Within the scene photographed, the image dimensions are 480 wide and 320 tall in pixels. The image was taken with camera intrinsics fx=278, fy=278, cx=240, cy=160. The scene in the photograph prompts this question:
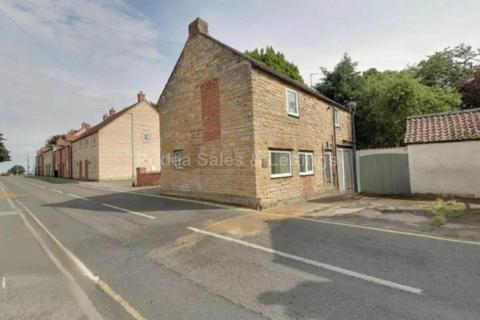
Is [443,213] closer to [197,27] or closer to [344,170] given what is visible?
[344,170]

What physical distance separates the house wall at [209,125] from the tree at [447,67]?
24566 millimetres

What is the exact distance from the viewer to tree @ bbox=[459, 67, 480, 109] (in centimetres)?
2442

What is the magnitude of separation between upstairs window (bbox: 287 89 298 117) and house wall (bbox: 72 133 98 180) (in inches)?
1101

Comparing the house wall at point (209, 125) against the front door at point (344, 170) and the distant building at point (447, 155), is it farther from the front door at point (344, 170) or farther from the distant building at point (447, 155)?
the distant building at point (447, 155)

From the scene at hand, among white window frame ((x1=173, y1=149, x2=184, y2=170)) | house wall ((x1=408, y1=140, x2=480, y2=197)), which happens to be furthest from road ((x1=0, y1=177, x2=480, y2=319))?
house wall ((x1=408, y1=140, x2=480, y2=197))

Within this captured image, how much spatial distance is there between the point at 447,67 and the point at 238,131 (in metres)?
27.9

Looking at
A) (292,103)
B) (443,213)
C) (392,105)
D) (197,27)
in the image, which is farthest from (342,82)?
(443,213)

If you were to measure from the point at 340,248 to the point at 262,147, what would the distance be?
21.0 feet

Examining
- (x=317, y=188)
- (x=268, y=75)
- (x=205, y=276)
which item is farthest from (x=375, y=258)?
(x=317, y=188)

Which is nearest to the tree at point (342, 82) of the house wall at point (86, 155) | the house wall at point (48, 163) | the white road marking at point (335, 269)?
the white road marking at point (335, 269)

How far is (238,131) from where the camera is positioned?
480 inches

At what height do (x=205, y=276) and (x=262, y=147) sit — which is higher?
(x=262, y=147)

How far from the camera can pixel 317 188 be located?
15570 millimetres

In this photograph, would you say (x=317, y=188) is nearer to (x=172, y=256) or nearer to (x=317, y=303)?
(x=172, y=256)
